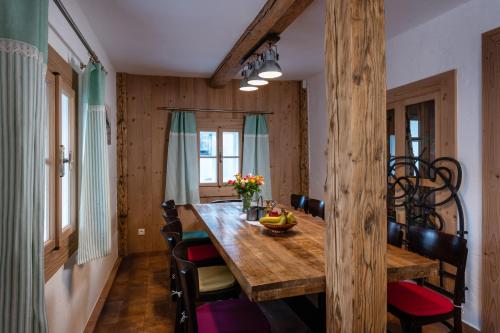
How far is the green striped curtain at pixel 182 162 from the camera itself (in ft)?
15.2

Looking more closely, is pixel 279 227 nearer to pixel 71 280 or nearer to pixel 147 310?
pixel 71 280

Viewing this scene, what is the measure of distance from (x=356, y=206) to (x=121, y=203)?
391cm

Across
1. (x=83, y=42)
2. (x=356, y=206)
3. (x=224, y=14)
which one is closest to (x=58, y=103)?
(x=83, y=42)

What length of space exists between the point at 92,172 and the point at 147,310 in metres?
1.38

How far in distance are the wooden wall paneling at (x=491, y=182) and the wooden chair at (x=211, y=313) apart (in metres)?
1.82

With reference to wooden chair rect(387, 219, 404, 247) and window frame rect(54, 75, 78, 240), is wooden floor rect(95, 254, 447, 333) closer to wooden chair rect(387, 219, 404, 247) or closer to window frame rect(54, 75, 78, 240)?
wooden chair rect(387, 219, 404, 247)

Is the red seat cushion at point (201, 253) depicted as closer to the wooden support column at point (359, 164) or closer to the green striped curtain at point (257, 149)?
the wooden support column at point (359, 164)

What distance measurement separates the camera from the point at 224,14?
8.79ft

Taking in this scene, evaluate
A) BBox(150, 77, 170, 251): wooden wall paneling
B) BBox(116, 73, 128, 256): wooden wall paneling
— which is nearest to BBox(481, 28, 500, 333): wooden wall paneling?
BBox(150, 77, 170, 251): wooden wall paneling

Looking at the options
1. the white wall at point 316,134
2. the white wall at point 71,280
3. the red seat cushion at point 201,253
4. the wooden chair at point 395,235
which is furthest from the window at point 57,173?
the white wall at point 316,134

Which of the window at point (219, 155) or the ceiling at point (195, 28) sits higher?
the ceiling at point (195, 28)

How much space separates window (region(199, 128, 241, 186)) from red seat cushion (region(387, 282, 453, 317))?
10.6ft

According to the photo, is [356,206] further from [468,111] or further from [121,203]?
[121,203]

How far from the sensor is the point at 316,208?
11.2 feet
